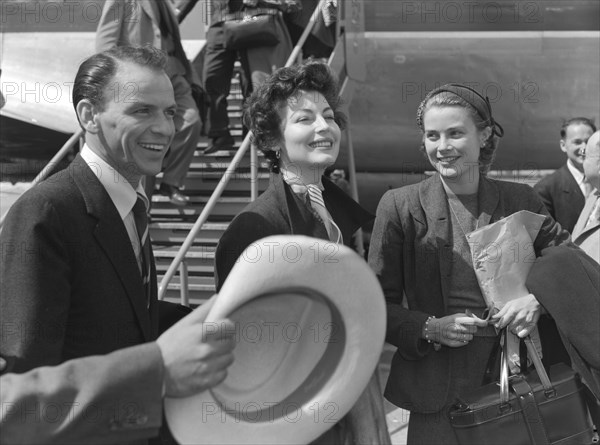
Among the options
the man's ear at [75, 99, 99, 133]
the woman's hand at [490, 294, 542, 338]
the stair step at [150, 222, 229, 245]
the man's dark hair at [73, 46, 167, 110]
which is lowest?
the stair step at [150, 222, 229, 245]

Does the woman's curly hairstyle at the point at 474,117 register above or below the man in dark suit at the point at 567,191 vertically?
above

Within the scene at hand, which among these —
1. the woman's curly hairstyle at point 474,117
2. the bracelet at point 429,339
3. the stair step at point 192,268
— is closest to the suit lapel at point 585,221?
the woman's curly hairstyle at point 474,117

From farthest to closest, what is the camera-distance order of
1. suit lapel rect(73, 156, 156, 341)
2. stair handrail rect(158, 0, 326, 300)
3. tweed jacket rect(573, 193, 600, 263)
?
stair handrail rect(158, 0, 326, 300) → tweed jacket rect(573, 193, 600, 263) → suit lapel rect(73, 156, 156, 341)

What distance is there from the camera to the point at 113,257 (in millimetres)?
1755

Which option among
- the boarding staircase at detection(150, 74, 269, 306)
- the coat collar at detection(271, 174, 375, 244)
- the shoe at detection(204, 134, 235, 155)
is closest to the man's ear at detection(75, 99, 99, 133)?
the coat collar at detection(271, 174, 375, 244)

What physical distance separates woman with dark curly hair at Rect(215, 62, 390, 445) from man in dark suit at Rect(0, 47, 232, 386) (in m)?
0.33

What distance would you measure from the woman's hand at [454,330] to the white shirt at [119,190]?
3.46ft

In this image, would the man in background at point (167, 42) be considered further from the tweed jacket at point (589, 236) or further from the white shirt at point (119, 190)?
the white shirt at point (119, 190)

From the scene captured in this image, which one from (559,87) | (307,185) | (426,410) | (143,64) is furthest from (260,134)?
(559,87)

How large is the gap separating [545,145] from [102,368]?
25.7 feet

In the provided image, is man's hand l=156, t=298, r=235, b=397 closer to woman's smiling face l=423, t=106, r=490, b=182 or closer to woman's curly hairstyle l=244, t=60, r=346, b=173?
woman's curly hairstyle l=244, t=60, r=346, b=173

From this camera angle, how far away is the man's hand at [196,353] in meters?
1.24

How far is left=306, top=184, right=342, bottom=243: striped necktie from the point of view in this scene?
225 centimetres

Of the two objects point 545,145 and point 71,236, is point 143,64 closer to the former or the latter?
point 71,236
